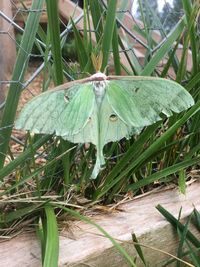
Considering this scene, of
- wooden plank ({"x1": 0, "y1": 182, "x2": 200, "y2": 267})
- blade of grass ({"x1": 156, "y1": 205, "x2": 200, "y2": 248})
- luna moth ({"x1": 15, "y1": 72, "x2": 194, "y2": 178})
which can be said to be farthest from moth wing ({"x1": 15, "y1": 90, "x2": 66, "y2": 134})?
blade of grass ({"x1": 156, "y1": 205, "x2": 200, "y2": 248})

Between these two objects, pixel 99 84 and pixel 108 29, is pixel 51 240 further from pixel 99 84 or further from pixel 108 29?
pixel 108 29

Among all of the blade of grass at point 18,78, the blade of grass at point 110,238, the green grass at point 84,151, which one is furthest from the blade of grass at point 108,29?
the blade of grass at point 110,238

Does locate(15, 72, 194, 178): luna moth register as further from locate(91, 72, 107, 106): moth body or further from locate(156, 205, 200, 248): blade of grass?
locate(156, 205, 200, 248): blade of grass

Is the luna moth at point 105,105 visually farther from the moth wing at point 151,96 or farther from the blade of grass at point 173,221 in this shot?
the blade of grass at point 173,221

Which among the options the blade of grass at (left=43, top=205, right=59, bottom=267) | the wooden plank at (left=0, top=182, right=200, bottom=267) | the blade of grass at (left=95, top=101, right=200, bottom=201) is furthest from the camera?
the blade of grass at (left=95, top=101, right=200, bottom=201)

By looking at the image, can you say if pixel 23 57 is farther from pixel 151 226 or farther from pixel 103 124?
pixel 151 226

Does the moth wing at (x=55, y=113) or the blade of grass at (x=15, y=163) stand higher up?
the moth wing at (x=55, y=113)

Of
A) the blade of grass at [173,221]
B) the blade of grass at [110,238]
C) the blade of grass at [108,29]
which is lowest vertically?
the blade of grass at [173,221]
